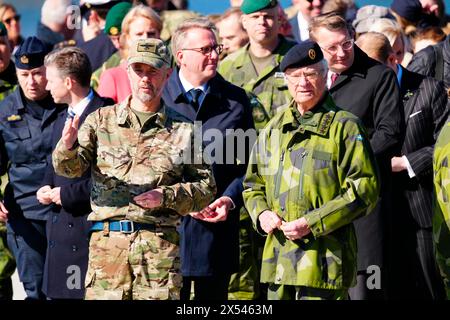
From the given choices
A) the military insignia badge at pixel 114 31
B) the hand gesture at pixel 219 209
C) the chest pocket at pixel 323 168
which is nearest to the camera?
the chest pocket at pixel 323 168

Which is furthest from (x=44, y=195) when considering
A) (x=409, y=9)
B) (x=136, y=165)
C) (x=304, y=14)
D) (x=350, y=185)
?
(x=409, y=9)

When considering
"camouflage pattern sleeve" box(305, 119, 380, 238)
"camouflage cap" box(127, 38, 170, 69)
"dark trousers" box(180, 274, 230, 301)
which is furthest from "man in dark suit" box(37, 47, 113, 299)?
"camouflage pattern sleeve" box(305, 119, 380, 238)

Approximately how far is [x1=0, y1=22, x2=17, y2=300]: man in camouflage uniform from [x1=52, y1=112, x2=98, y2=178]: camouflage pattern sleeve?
2624 millimetres

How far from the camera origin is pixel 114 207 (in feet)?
24.3

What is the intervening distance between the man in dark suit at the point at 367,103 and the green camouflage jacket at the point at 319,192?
3.81 ft

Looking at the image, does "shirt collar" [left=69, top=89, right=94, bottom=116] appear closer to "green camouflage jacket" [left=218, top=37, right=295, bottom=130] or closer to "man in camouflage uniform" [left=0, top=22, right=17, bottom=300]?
"green camouflage jacket" [left=218, top=37, right=295, bottom=130]

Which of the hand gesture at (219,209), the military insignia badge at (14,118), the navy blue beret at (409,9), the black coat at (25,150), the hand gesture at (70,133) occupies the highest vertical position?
the navy blue beret at (409,9)

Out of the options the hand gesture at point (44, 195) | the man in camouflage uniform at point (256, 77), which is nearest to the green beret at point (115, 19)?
the man in camouflage uniform at point (256, 77)

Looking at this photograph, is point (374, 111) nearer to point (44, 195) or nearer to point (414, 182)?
point (414, 182)

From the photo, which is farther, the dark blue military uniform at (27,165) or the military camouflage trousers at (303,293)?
the dark blue military uniform at (27,165)

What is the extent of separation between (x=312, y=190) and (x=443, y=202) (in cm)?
79

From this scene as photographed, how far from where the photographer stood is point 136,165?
24.4ft

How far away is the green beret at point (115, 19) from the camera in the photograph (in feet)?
35.9

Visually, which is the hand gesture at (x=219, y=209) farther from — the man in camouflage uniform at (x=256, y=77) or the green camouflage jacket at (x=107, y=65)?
the green camouflage jacket at (x=107, y=65)
